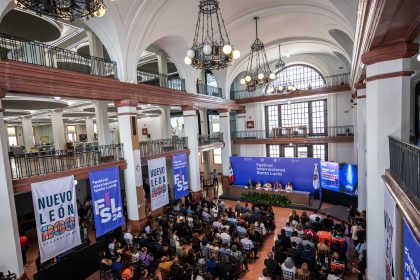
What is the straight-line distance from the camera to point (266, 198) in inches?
558

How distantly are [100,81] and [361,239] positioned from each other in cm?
1026

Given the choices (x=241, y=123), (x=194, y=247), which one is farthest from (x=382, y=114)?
(x=241, y=123)

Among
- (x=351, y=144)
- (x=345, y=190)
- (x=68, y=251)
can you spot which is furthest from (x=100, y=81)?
(x=351, y=144)

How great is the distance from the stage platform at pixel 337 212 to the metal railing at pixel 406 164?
7.43 meters

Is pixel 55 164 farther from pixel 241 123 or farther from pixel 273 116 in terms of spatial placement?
pixel 273 116

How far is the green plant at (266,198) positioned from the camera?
13547mm

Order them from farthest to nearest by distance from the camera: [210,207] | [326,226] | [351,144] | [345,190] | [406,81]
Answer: [351,144] < [345,190] < [210,207] < [326,226] < [406,81]

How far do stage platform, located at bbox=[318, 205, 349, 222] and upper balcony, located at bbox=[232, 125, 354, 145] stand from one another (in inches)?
182

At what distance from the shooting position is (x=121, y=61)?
9.07m

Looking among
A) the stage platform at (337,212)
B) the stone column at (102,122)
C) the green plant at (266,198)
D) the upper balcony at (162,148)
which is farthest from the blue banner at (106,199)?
the stage platform at (337,212)

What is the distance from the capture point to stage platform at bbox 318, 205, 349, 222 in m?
11.2

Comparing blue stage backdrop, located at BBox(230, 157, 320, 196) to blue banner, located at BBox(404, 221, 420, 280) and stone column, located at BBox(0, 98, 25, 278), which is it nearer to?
blue banner, located at BBox(404, 221, 420, 280)

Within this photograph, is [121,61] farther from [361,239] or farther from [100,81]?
[361,239]

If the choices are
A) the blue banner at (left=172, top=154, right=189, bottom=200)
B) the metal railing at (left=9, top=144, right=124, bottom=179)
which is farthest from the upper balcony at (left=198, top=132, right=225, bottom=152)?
the metal railing at (left=9, top=144, right=124, bottom=179)
